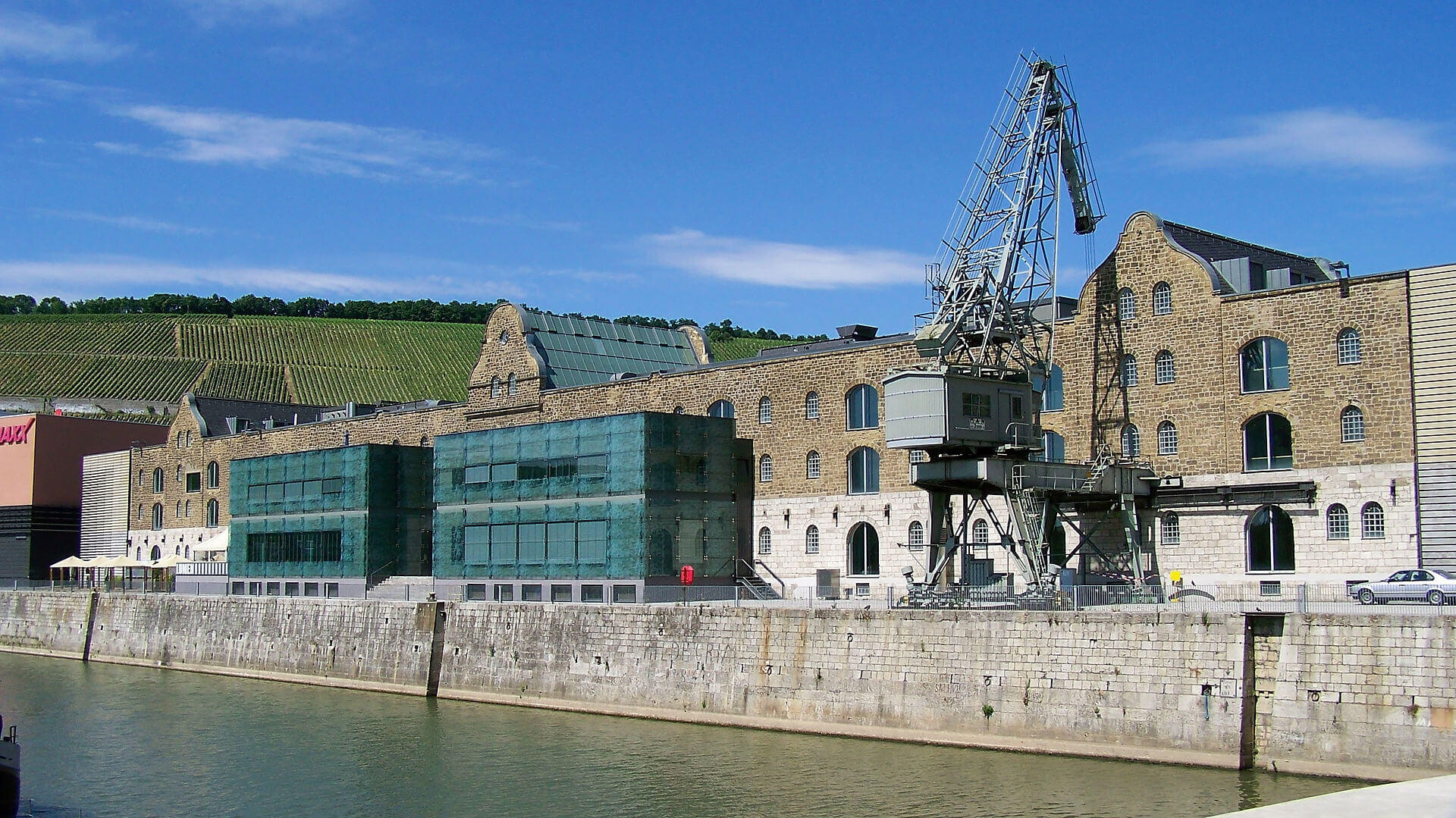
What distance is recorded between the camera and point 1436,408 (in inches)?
1635

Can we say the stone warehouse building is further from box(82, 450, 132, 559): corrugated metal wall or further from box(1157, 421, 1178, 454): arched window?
box(82, 450, 132, 559): corrugated metal wall

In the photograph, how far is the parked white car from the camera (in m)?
37.2

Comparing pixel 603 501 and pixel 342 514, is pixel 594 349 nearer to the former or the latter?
pixel 342 514

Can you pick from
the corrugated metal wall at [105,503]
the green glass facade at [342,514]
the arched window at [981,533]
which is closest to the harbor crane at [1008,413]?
the arched window at [981,533]

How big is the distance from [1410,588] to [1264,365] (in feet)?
32.2

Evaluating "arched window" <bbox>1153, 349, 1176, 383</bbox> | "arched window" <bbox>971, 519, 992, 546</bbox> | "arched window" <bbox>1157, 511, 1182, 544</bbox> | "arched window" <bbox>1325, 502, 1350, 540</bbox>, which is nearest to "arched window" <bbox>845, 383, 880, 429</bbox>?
"arched window" <bbox>971, 519, 992, 546</bbox>

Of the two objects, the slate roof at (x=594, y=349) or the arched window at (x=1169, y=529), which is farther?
the slate roof at (x=594, y=349)

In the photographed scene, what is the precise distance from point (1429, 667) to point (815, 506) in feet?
96.5

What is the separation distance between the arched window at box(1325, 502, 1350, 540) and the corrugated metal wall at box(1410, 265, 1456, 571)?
7.29ft

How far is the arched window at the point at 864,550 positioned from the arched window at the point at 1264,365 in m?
15.9

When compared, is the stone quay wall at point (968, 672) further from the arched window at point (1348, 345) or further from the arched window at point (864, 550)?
the arched window at point (1348, 345)

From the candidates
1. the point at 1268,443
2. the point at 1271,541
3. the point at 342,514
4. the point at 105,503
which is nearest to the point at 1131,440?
the point at 1268,443

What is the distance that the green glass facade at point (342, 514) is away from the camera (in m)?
69.1

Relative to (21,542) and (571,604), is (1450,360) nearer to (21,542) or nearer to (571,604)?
(571,604)
